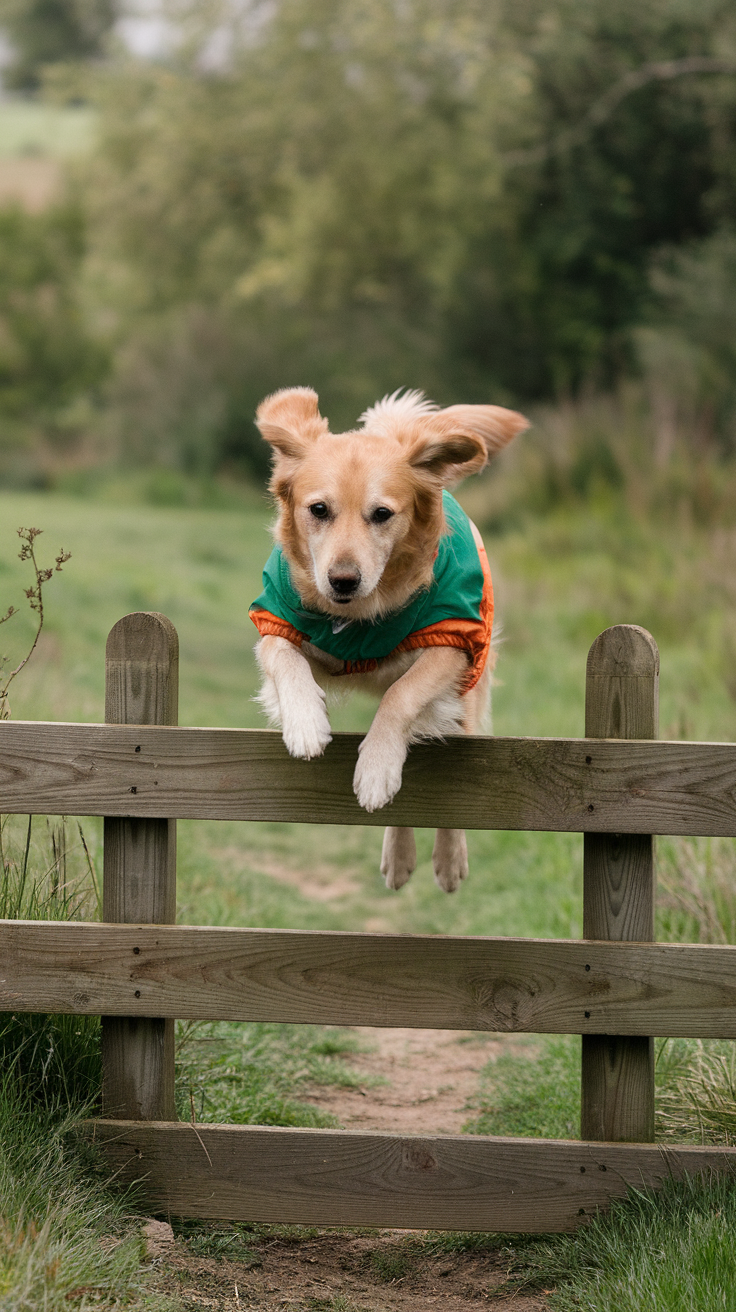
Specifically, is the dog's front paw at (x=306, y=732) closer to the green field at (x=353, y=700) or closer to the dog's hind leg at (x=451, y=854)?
the green field at (x=353, y=700)

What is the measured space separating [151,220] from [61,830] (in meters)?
22.1

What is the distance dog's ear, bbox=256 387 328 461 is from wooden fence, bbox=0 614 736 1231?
72 centimetres

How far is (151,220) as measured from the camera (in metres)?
23.1

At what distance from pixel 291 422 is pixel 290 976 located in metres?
1.50

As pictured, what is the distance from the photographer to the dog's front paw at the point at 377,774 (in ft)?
8.49

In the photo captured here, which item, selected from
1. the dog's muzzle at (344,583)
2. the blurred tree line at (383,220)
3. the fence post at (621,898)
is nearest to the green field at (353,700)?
the dog's muzzle at (344,583)

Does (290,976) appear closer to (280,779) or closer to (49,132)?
(280,779)

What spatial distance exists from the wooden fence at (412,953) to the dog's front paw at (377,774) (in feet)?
0.29

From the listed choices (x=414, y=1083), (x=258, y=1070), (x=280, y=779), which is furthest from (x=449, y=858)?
(x=280, y=779)

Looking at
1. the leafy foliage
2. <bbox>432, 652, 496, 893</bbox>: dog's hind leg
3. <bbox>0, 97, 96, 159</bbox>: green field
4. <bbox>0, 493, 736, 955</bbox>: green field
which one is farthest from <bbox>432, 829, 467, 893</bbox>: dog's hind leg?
<bbox>0, 97, 96, 159</bbox>: green field

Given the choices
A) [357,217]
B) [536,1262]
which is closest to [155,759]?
[536,1262]

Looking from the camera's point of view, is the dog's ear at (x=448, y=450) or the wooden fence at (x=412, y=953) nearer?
the wooden fence at (x=412, y=953)

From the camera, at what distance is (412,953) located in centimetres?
272

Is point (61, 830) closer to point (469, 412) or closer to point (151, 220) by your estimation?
point (469, 412)
